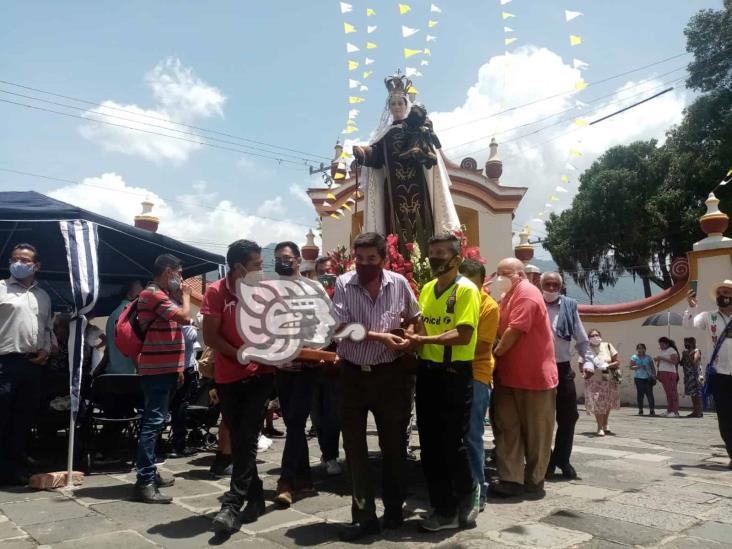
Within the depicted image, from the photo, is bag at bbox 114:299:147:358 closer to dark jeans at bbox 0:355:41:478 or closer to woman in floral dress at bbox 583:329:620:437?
dark jeans at bbox 0:355:41:478

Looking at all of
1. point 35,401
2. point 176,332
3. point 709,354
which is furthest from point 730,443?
point 35,401

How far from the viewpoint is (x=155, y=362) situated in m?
4.17

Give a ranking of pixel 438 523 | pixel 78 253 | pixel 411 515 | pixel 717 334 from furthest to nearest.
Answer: pixel 717 334 → pixel 78 253 → pixel 411 515 → pixel 438 523

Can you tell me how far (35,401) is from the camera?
4754 millimetres

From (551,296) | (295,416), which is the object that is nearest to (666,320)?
(551,296)

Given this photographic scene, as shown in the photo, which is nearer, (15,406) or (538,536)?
(538,536)

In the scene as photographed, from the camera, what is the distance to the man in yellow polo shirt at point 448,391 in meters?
3.38

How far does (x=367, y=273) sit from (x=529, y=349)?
147 centimetres

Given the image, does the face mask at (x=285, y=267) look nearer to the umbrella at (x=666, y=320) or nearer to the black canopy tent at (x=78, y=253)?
the black canopy tent at (x=78, y=253)

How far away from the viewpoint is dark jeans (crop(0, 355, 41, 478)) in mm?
4539

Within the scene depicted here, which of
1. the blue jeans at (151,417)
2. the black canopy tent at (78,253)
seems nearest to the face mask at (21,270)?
the black canopy tent at (78,253)

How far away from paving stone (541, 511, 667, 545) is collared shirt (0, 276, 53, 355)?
4048mm

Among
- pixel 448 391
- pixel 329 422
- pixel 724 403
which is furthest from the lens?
pixel 724 403

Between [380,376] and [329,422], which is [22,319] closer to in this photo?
[329,422]
